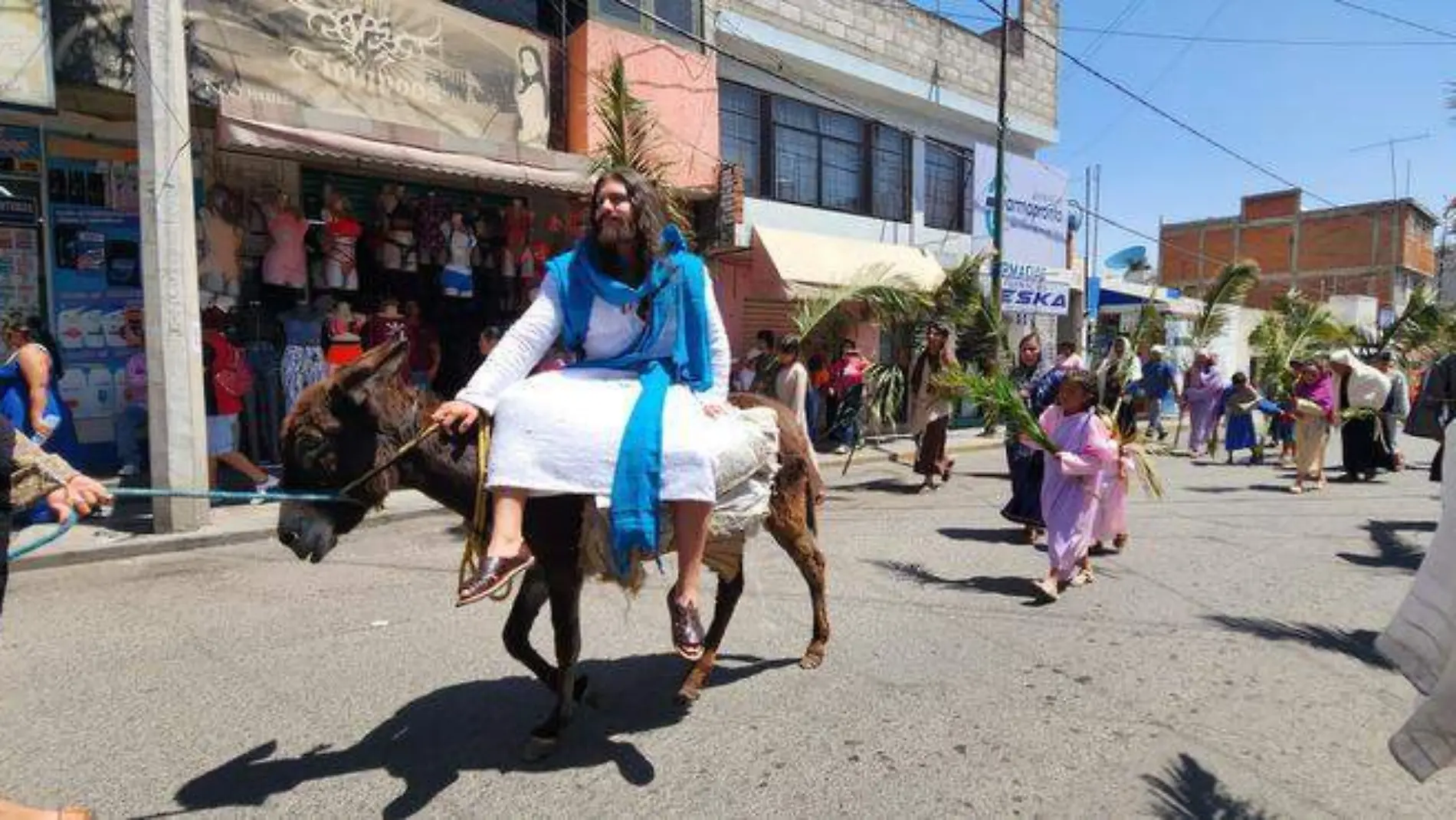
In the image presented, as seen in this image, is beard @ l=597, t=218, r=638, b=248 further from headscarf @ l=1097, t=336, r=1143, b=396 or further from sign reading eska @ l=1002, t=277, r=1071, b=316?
sign reading eska @ l=1002, t=277, r=1071, b=316

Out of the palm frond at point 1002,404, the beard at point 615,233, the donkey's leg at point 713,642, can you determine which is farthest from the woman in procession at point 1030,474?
the beard at point 615,233

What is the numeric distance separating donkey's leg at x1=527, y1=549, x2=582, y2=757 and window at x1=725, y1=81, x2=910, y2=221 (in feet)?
36.0

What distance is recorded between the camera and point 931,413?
34.9ft

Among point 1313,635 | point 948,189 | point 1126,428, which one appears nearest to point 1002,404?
point 1126,428

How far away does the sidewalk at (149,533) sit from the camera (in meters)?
6.79

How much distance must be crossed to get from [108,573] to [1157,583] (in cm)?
750

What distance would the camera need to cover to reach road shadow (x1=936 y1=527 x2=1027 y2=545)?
7.92m

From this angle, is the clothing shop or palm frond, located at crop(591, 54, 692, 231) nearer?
the clothing shop

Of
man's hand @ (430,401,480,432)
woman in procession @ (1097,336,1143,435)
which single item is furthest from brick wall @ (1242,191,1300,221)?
man's hand @ (430,401,480,432)

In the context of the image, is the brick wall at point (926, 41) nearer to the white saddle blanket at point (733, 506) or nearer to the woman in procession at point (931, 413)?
the woman in procession at point (931, 413)

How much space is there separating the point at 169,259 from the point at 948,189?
14829mm

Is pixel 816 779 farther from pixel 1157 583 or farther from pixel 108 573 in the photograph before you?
pixel 108 573

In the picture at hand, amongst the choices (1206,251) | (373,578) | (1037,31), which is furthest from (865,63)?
(1206,251)

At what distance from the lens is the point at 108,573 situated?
21.4 ft
